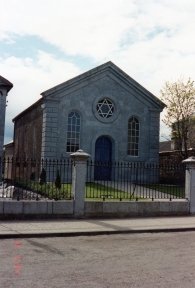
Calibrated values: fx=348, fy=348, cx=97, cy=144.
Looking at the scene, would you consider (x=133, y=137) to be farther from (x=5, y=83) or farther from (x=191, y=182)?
(x=191, y=182)

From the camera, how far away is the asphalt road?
5516 millimetres

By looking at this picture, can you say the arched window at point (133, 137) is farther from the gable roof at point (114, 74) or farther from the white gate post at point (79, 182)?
the white gate post at point (79, 182)

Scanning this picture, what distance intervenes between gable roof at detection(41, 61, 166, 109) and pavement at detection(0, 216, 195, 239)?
38.9 feet

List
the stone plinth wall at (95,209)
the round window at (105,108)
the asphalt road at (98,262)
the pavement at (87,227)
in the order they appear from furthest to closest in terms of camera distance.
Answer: the round window at (105,108)
the stone plinth wall at (95,209)
the pavement at (87,227)
the asphalt road at (98,262)

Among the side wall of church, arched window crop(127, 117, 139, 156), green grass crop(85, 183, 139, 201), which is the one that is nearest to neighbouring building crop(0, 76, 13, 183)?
the side wall of church

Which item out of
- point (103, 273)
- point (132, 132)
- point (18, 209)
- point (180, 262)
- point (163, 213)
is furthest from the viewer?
point (132, 132)

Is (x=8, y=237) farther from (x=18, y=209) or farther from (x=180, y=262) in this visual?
(x=180, y=262)

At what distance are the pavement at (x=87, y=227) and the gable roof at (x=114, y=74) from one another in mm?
11862

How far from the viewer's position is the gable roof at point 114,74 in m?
21.9

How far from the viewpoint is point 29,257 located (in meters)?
6.96

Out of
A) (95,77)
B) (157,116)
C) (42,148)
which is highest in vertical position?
(95,77)

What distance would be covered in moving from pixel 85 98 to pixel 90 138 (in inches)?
103

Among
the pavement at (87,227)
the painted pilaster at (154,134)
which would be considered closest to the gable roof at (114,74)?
the painted pilaster at (154,134)

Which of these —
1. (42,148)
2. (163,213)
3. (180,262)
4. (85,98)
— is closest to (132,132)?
(85,98)
